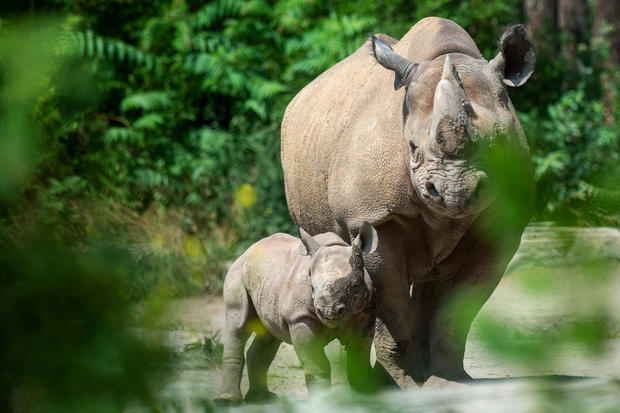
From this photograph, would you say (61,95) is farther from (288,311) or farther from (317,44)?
(317,44)

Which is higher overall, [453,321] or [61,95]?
[61,95]

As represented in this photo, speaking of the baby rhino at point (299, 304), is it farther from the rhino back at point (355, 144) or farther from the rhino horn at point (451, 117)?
the rhino horn at point (451, 117)

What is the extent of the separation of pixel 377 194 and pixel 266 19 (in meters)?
8.20

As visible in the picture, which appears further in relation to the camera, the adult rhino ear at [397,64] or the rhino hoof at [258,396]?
the rhino hoof at [258,396]

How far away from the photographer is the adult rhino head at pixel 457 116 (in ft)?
14.8

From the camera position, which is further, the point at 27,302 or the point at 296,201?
the point at 296,201

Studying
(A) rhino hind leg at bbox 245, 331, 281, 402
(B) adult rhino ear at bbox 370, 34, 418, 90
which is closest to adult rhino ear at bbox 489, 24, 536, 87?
(B) adult rhino ear at bbox 370, 34, 418, 90

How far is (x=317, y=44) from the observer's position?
469 inches

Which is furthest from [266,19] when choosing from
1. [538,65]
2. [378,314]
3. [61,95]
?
[61,95]

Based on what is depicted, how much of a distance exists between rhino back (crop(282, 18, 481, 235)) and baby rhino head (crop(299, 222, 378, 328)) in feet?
1.21

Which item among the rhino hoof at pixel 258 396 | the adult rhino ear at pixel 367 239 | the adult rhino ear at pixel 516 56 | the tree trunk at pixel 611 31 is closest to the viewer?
the adult rhino ear at pixel 367 239

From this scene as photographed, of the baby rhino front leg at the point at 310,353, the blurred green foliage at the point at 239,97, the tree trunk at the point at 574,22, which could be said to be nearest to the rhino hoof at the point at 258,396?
the baby rhino front leg at the point at 310,353

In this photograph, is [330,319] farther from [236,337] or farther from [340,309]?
[236,337]

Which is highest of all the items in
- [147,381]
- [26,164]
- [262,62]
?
[26,164]
